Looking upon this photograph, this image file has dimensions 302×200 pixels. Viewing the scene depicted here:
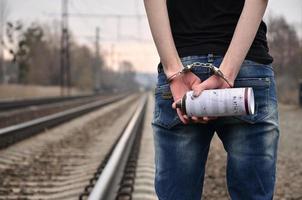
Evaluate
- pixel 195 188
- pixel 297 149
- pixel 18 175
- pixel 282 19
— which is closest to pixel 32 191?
pixel 18 175

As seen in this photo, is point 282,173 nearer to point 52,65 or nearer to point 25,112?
point 25,112

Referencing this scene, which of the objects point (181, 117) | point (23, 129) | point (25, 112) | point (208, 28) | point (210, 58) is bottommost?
point (25, 112)

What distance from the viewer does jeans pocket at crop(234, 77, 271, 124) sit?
2045mm

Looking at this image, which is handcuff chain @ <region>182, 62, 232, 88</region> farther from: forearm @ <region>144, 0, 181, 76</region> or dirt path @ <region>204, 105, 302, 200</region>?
dirt path @ <region>204, 105, 302, 200</region>

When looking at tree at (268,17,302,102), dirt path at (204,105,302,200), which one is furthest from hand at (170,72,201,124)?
tree at (268,17,302,102)

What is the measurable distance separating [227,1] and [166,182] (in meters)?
0.73

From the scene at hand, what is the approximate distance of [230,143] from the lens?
84.0 inches

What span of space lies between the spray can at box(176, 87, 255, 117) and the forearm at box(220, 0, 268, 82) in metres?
0.12

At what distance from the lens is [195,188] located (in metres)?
2.24

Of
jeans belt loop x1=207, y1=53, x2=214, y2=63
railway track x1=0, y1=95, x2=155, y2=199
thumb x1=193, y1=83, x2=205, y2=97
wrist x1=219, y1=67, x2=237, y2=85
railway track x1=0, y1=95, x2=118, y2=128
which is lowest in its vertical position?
railway track x1=0, y1=95, x2=118, y2=128

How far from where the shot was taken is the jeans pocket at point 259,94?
204cm

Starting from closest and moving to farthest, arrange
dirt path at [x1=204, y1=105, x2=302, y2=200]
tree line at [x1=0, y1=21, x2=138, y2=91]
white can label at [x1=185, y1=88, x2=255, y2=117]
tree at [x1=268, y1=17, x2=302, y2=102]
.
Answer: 1. white can label at [x1=185, y1=88, x2=255, y2=117]
2. dirt path at [x1=204, y1=105, x2=302, y2=200]
3. tree at [x1=268, y1=17, x2=302, y2=102]
4. tree line at [x1=0, y1=21, x2=138, y2=91]

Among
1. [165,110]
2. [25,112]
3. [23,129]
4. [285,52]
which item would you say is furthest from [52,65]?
[165,110]

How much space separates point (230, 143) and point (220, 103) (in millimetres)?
272
